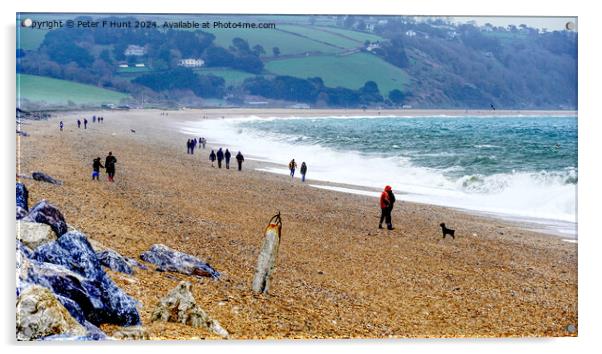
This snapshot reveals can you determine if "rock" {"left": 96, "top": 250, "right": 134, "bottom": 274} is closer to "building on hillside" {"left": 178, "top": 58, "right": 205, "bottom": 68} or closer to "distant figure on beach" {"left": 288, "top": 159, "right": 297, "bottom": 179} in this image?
"building on hillside" {"left": 178, "top": 58, "right": 205, "bottom": 68}

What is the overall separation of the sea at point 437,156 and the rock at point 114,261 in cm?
394

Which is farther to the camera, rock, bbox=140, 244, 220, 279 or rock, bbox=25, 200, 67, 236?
rock, bbox=140, 244, 220, 279

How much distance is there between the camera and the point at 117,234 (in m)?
10.1

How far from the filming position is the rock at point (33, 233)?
8609 millimetres

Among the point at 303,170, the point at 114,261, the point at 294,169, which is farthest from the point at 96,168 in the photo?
the point at 303,170

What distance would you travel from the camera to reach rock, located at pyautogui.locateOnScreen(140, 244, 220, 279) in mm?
9477

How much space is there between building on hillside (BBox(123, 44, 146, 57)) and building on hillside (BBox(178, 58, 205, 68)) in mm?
568

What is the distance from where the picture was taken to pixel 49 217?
28.6ft

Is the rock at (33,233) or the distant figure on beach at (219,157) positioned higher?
the distant figure on beach at (219,157)

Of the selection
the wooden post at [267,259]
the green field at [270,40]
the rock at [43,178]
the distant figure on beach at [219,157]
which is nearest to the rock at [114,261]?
the wooden post at [267,259]

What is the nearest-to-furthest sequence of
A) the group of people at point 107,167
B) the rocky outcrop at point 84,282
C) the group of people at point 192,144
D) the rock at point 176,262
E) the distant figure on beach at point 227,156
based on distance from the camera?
the rocky outcrop at point 84,282 → the rock at point 176,262 → the group of people at point 107,167 → the distant figure on beach at point 227,156 → the group of people at point 192,144

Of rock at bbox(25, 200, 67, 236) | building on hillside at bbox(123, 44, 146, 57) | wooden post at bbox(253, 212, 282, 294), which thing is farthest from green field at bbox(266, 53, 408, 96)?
rock at bbox(25, 200, 67, 236)

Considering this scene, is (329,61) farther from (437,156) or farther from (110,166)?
(437,156)

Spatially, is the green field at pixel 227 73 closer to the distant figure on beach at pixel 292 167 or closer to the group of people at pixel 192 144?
the distant figure on beach at pixel 292 167
